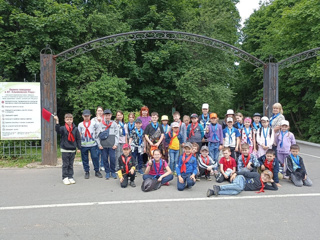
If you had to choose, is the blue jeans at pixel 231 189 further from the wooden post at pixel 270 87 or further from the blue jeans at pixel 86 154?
the wooden post at pixel 270 87

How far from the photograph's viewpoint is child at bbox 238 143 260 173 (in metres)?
6.57

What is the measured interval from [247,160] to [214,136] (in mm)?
1139

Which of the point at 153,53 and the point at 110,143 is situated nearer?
the point at 110,143

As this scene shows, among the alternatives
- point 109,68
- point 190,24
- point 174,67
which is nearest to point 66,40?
point 109,68

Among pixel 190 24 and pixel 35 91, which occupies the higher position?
pixel 190 24

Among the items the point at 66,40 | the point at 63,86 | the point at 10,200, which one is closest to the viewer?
the point at 10,200

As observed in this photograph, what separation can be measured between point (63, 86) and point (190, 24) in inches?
400

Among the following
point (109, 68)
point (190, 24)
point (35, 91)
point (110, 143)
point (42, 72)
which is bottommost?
point (110, 143)

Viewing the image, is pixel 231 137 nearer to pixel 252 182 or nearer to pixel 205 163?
pixel 205 163

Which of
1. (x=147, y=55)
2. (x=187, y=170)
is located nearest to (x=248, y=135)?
(x=187, y=170)

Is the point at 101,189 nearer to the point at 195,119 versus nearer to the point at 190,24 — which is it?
the point at 195,119

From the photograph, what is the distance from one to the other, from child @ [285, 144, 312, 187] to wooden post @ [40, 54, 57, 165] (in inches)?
269

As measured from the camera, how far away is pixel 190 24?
19.6m

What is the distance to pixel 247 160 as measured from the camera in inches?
262
